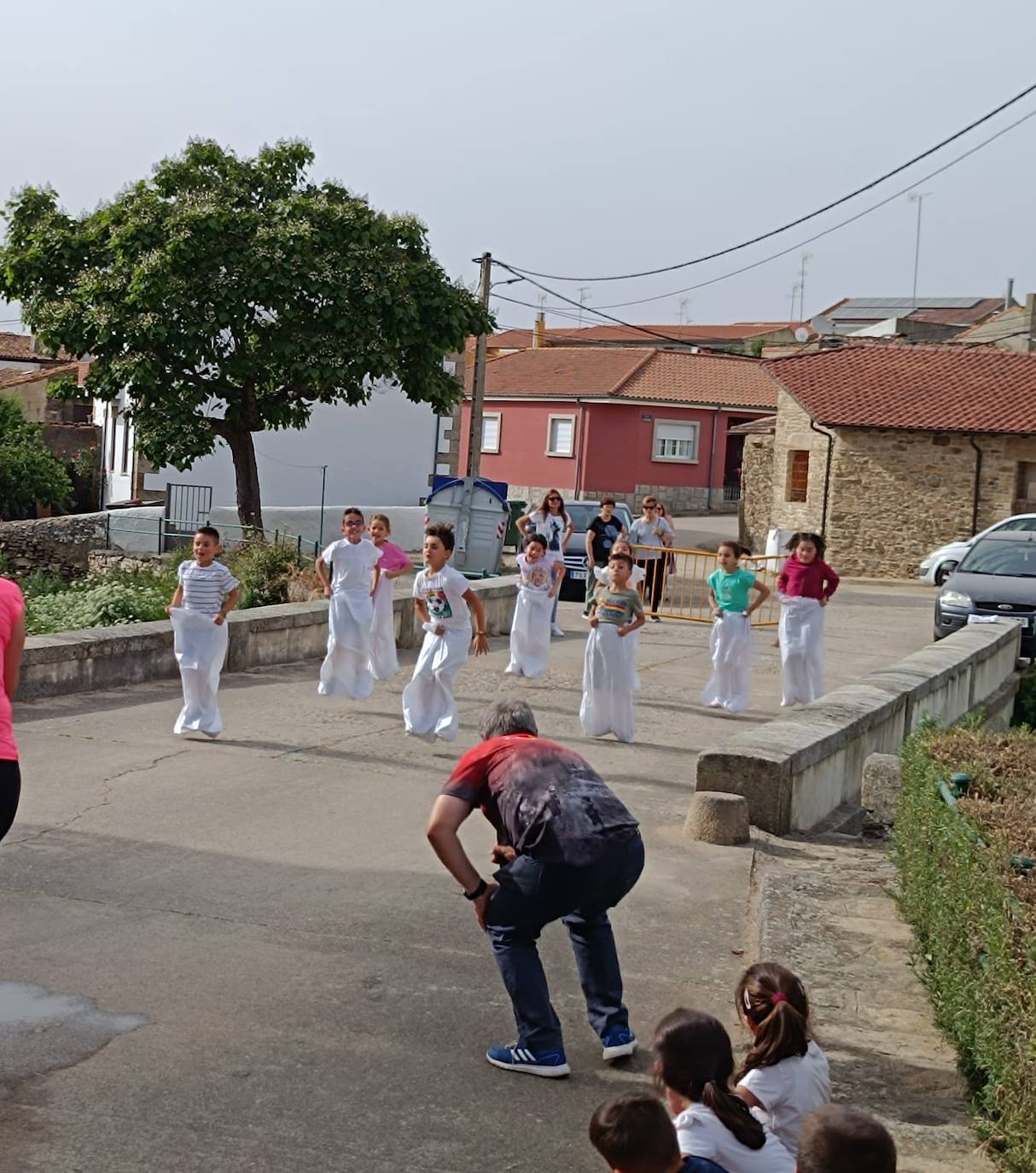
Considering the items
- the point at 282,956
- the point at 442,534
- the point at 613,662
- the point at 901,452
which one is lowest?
the point at 282,956

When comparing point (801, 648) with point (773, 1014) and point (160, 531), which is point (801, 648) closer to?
point (773, 1014)

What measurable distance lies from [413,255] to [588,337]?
51.8 metres

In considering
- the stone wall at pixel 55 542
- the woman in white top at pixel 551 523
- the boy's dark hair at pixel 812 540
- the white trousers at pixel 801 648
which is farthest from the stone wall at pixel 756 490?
the boy's dark hair at pixel 812 540

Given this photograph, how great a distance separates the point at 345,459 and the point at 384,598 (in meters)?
23.7

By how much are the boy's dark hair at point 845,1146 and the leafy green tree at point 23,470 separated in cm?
3468

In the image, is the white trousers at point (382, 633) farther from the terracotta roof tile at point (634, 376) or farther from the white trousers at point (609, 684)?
the terracotta roof tile at point (634, 376)

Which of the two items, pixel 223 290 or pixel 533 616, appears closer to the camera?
pixel 533 616

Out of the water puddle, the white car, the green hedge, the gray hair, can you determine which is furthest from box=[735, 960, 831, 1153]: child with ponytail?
the white car

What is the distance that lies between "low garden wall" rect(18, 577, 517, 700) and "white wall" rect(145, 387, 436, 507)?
64.6ft

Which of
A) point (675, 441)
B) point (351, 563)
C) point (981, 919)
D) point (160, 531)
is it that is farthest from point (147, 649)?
point (675, 441)

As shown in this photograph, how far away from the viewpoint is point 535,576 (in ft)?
50.7

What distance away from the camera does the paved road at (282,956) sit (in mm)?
4777

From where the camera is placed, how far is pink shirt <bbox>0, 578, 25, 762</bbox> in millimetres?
5309

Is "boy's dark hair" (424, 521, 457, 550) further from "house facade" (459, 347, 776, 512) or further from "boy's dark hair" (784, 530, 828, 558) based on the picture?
"house facade" (459, 347, 776, 512)
